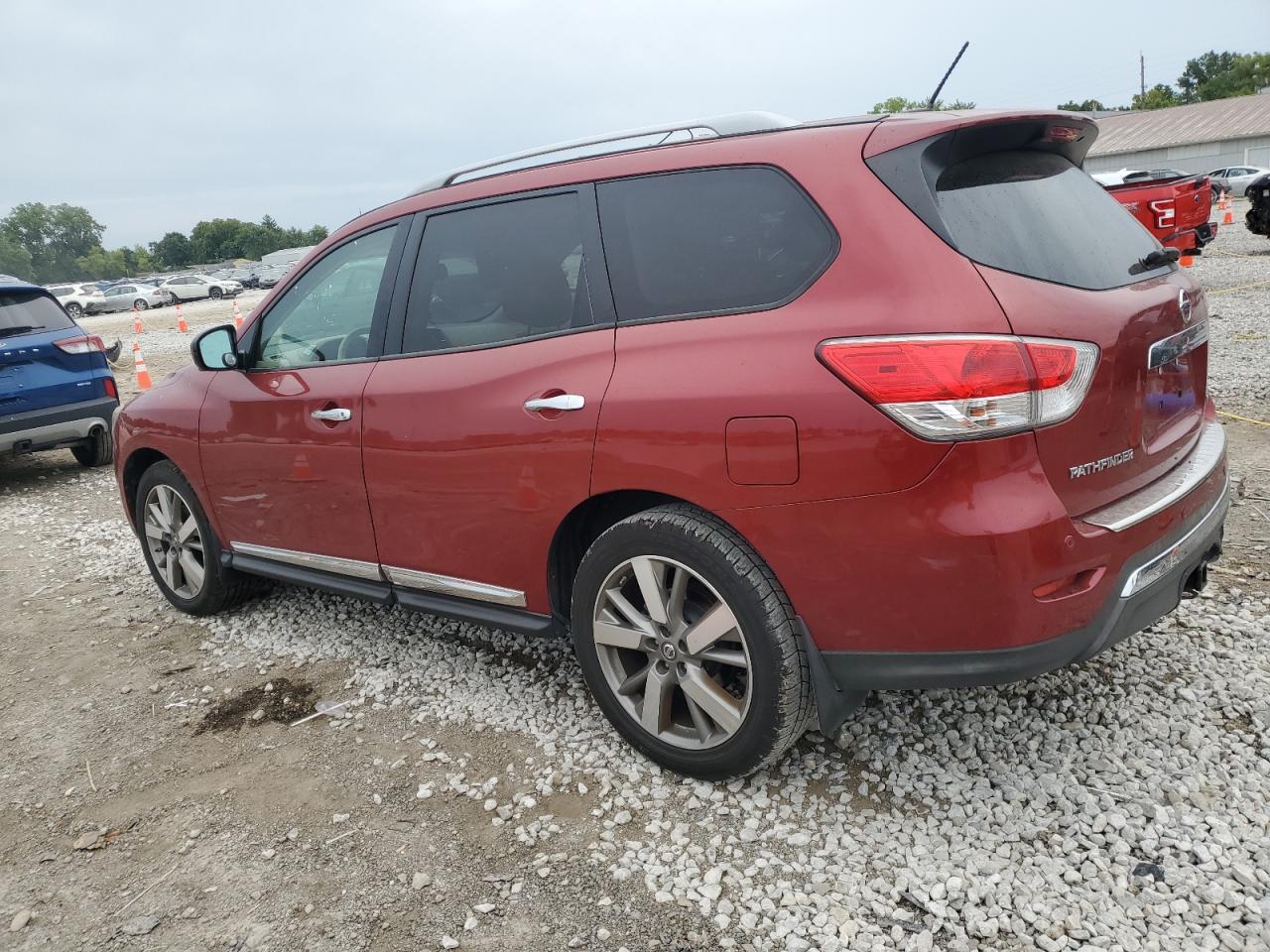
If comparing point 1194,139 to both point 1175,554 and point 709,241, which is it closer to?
point 1175,554

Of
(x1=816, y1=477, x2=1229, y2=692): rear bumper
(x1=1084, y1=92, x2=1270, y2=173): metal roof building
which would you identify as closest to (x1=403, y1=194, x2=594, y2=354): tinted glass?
(x1=816, y1=477, x2=1229, y2=692): rear bumper

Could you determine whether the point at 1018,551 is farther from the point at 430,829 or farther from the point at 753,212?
the point at 430,829

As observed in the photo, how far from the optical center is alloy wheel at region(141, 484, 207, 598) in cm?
466

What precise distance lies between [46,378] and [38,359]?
0.16 meters

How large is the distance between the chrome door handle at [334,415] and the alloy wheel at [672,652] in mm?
1295

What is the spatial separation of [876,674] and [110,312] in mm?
46904

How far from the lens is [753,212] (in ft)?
8.66

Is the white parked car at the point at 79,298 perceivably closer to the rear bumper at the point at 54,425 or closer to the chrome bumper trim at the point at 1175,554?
the rear bumper at the point at 54,425

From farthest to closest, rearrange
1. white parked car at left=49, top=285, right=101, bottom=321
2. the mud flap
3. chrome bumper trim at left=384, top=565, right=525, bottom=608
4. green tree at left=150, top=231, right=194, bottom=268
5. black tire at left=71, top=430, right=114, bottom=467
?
green tree at left=150, top=231, right=194, bottom=268
white parked car at left=49, top=285, right=101, bottom=321
black tire at left=71, top=430, right=114, bottom=467
chrome bumper trim at left=384, top=565, right=525, bottom=608
the mud flap

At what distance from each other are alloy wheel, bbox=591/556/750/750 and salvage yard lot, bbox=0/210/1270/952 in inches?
8.8

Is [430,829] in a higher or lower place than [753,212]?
lower

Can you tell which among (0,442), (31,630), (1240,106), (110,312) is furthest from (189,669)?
(1240,106)

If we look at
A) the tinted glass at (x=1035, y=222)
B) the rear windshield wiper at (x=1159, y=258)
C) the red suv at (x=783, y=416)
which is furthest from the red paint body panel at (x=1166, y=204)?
the red suv at (x=783, y=416)

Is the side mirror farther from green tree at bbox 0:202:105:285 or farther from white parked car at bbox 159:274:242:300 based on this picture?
green tree at bbox 0:202:105:285
